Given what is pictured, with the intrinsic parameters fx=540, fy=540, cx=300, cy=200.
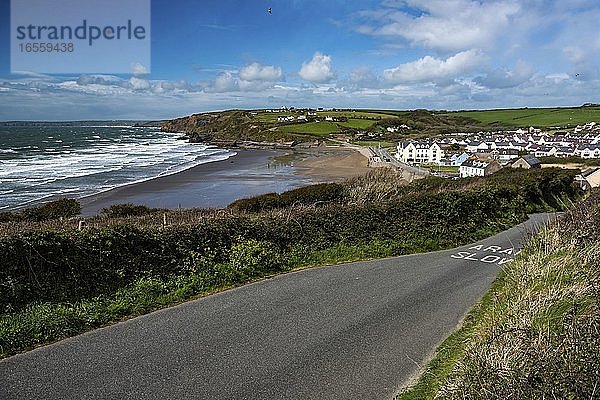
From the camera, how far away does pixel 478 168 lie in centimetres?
5981

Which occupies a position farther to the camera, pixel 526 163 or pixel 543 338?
pixel 526 163

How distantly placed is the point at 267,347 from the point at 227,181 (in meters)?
38.1

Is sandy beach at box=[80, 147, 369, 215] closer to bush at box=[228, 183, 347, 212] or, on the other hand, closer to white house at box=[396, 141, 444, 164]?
bush at box=[228, 183, 347, 212]

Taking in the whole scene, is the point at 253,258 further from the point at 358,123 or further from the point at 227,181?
the point at 358,123

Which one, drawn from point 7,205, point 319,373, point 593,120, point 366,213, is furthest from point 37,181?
point 593,120

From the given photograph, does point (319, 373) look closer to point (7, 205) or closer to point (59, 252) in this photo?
point (59, 252)

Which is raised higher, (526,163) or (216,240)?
(526,163)

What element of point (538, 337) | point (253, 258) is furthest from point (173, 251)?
point (538, 337)

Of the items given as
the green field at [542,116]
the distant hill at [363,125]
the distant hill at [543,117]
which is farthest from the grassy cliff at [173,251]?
the green field at [542,116]

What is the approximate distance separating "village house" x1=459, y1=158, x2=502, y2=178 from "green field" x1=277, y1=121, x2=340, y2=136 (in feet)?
177

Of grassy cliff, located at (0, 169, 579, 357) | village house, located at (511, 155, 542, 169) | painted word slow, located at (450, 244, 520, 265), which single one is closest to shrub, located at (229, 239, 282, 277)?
grassy cliff, located at (0, 169, 579, 357)

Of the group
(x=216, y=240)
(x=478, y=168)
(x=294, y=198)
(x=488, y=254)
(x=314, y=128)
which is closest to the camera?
(x=216, y=240)

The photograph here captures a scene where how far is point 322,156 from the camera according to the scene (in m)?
76.1

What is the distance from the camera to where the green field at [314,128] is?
119 metres
